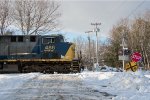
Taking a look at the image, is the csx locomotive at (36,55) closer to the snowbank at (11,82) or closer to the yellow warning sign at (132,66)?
the yellow warning sign at (132,66)

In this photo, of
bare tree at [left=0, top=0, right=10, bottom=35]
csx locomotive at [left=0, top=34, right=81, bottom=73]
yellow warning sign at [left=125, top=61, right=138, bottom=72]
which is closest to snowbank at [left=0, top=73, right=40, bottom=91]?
yellow warning sign at [left=125, top=61, right=138, bottom=72]

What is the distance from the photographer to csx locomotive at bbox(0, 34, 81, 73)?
110ft

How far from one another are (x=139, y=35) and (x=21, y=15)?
30.8 meters

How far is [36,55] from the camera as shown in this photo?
34031 mm

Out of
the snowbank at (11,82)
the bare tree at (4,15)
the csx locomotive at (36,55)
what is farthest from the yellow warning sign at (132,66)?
the bare tree at (4,15)

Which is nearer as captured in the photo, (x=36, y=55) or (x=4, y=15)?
(x=36, y=55)

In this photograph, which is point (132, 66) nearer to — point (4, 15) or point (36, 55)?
point (36, 55)

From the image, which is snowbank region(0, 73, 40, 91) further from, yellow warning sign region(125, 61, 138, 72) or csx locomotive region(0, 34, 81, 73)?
csx locomotive region(0, 34, 81, 73)

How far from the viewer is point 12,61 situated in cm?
3338

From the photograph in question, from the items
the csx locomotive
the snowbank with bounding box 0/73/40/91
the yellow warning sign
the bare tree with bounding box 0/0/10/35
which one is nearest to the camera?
the snowbank with bounding box 0/73/40/91

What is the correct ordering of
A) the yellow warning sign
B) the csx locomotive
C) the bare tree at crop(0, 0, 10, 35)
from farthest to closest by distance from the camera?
the bare tree at crop(0, 0, 10, 35) < the csx locomotive < the yellow warning sign

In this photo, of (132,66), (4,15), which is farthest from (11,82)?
(4,15)

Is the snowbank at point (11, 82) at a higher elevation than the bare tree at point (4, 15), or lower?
lower

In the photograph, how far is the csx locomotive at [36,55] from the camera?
3341 centimetres
